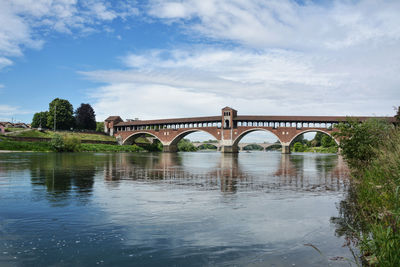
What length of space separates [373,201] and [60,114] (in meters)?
105

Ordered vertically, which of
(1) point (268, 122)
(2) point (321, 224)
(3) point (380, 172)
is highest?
(1) point (268, 122)

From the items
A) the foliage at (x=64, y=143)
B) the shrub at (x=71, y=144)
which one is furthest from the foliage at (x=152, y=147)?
the foliage at (x=64, y=143)

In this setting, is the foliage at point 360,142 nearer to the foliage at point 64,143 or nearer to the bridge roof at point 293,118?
the foliage at point 64,143

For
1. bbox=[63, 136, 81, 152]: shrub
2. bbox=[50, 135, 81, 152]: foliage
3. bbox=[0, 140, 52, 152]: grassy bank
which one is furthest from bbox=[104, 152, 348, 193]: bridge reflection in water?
bbox=[63, 136, 81, 152]: shrub

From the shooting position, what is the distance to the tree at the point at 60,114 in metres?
103

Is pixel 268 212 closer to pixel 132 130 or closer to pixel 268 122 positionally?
pixel 268 122

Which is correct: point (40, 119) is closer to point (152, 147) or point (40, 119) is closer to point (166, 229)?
point (152, 147)

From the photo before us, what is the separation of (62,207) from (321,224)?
7.40m

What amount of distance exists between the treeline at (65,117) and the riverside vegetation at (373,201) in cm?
8853

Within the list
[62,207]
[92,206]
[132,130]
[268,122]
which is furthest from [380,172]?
[132,130]

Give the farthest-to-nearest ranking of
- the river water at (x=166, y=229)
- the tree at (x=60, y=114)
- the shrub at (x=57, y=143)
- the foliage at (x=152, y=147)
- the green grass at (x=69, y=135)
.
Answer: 1. the foliage at (x=152, y=147)
2. the tree at (x=60, y=114)
3. the green grass at (x=69, y=135)
4. the shrub at (x=57, y=143)
5. the river water at (x=166, y=229)

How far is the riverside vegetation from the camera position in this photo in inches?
198

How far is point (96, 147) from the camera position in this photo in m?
89.6

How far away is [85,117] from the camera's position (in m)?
116
